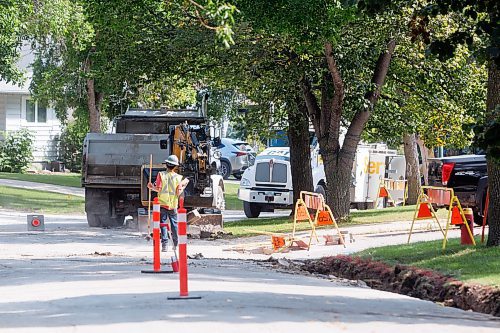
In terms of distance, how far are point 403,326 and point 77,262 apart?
966 cm

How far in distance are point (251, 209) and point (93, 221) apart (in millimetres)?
7322

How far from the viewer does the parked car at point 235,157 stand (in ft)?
183

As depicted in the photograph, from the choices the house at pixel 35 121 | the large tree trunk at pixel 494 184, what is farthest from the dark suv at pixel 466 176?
the house at pixel 35 121

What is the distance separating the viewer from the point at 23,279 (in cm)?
1608

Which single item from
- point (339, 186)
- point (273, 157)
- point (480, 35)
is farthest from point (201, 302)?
point (273, 157)

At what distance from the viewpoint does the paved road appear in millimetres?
10836

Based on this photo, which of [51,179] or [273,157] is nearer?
[273,157]

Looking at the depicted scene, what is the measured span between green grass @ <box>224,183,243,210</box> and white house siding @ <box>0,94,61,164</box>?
11.5 m

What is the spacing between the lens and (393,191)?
138 ft

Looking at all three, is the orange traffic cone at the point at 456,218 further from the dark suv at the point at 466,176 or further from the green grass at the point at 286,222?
the green grass at the point at 286,222

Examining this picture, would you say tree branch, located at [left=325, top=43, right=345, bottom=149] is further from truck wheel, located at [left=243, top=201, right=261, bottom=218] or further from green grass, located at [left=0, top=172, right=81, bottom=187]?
green grass, located at [left=0, top=172, right=81, bottom=187]

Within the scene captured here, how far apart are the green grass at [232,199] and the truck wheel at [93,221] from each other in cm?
1271

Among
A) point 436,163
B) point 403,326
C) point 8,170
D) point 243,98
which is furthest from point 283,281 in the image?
point 8,170

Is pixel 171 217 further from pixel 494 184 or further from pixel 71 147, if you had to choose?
pixel 71 147
